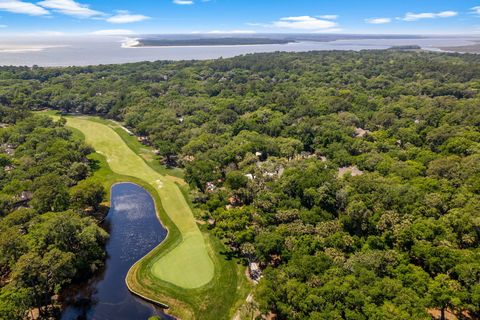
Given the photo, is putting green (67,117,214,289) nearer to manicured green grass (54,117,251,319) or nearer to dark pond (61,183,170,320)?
manicured green grass (54,117,251,319)

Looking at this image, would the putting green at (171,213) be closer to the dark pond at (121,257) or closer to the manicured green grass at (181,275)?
the manicured green grass at (181,275)

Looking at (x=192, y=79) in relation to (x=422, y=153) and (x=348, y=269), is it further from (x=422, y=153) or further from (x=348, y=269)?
(x=348, y=269)

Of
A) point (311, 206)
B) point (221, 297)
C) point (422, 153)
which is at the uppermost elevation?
point (422, 153)

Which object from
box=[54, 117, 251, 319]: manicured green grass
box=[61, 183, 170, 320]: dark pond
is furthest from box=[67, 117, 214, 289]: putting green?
box=[61, 183, 170, 320]: dark pond

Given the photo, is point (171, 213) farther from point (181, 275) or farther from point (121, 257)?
point (181, 275)

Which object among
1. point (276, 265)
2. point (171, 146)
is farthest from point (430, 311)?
point (171, 146)
